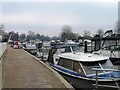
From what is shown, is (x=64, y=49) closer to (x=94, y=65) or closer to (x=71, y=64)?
(x=71, y=64)

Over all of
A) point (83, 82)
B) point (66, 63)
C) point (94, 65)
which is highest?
point (94, 65)

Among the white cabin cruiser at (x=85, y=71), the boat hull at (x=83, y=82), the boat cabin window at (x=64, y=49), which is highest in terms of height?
the boat cabin window at (x=64, y=49)

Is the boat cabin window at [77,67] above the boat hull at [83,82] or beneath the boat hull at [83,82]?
above

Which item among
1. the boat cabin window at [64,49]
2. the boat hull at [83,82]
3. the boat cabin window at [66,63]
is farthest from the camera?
the boat cabin window at [64,49]

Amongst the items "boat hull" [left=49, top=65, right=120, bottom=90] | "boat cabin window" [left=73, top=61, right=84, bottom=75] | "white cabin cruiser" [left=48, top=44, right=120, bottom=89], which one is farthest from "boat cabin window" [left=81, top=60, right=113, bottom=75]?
"boat hull" [left=49, top=65, right=120, bottom=90]

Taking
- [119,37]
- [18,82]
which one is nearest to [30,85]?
[18,82]

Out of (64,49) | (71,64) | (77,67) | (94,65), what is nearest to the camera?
(94,65)

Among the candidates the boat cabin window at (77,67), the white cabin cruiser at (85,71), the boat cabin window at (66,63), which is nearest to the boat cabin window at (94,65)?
the white cabin cruiser at (85,71)

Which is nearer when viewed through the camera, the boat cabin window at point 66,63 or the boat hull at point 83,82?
the boat hull at point 83,82

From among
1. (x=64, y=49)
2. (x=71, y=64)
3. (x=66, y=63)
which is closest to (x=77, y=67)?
(x=71, y=64)

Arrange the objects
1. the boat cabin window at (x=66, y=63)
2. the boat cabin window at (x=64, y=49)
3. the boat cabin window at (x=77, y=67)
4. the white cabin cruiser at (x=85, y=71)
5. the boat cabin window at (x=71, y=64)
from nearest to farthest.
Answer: the white cabin cruiser at (x=85, y=71)
the boat cabin window at (x=77, y=67)
the boat cabin window at (x=71, y=64)
the boat cabin window at (x=66, y=63)
the boat cabin window at (x=64, y=49)

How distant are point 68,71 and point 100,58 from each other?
2.02m

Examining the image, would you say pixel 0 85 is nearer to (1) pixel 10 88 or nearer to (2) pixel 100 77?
(1) pixel 10 88

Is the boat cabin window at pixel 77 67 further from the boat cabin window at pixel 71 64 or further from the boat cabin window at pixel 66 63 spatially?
the boat cabin window at pixel 66 63
